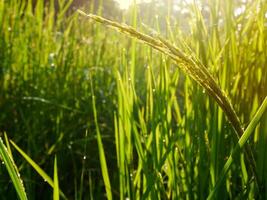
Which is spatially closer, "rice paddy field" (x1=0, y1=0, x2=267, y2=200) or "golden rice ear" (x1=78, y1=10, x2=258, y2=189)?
"golden rice ear" (x1=78, y1=10, x2=258, y2=189)

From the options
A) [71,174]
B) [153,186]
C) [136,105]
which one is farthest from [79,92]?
[153,186]

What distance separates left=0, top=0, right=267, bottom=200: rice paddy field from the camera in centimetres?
64

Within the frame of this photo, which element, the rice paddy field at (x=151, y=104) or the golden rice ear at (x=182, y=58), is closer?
the golden rice ear at (x=182, y=58)

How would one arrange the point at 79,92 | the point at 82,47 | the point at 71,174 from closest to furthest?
the point at 71,174
the point at 79,92
the point at 82,47

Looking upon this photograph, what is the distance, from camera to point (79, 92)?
191 cm

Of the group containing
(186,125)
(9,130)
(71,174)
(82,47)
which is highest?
(82,47)

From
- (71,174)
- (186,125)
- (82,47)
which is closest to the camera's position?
(186,125)

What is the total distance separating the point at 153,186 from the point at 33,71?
1161mm

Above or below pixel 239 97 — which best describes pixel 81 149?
below

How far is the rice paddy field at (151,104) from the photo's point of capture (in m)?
0.64

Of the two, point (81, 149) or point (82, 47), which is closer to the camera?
point (81, 149)

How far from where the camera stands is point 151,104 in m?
0.82

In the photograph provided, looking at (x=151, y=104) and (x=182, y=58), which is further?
(x=151, y=104)

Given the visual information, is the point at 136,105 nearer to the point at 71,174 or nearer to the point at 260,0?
the point at 260,0
